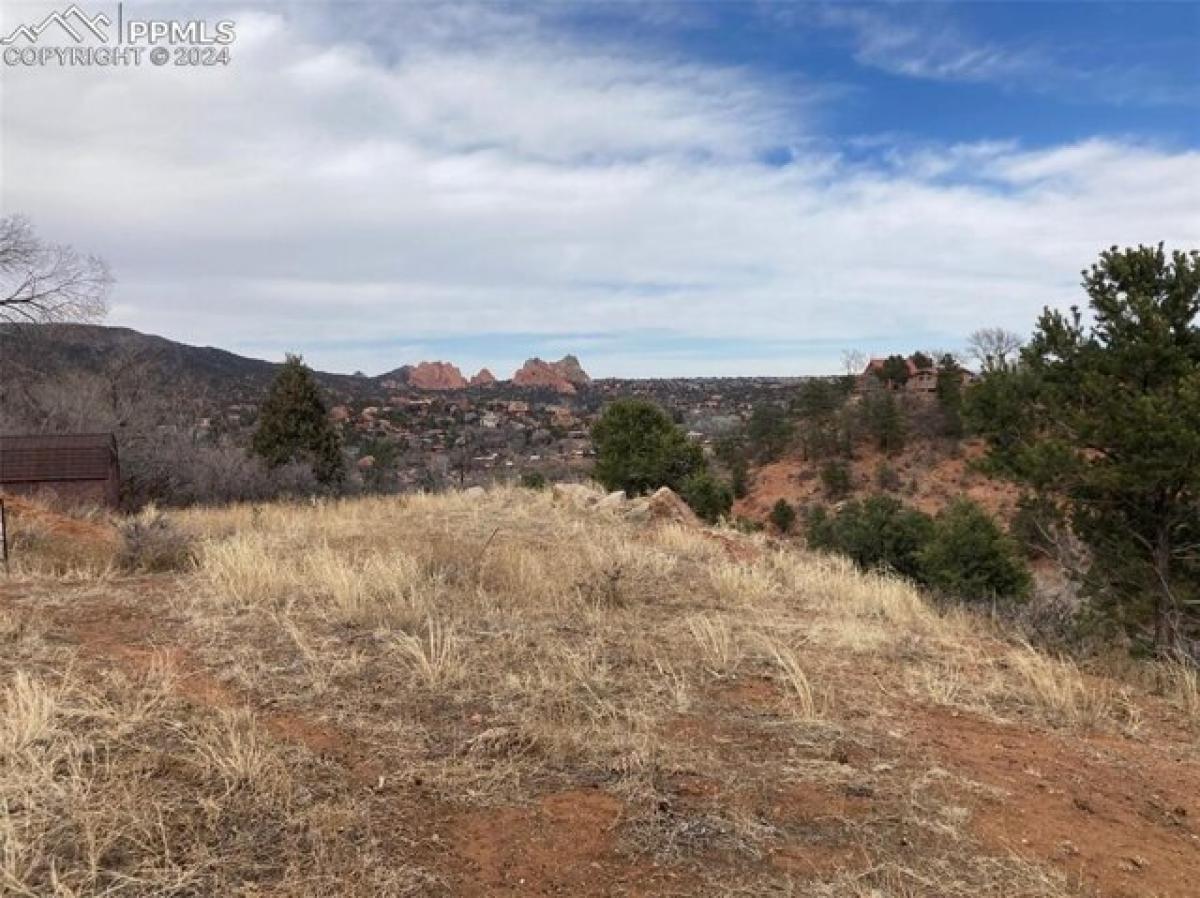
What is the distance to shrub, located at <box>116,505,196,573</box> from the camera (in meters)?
8.14

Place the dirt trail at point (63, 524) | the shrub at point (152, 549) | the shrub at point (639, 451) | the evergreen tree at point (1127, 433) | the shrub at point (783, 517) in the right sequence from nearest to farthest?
the shrub at point (152, 549) < the dirt trail at point (63, 524) < the evergreen tree at point (1127, 433) < the shrub at point (639, 451) < the shrub at point (783, 517)

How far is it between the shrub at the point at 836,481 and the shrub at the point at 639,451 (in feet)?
57.8

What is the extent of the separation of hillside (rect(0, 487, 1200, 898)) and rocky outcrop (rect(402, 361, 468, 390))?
220 ft

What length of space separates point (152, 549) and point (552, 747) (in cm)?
627

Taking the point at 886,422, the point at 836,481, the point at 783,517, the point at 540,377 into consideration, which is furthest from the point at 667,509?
the point at 540,377

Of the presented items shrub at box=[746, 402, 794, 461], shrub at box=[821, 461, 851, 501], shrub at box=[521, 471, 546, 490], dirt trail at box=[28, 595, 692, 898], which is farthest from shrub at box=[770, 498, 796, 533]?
dirt trail at box=[28, 595, 692, 898]

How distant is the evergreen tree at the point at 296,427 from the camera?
2056 cm

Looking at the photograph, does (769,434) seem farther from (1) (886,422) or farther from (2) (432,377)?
(2) (432,377)

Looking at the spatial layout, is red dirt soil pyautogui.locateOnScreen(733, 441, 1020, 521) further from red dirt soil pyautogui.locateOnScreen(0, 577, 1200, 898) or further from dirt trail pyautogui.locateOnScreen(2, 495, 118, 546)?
red dirt soil pyautogui.locateOnScreen(0, 577, 1200, 898)

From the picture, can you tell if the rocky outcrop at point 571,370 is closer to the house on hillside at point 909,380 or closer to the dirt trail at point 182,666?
the house on hillside at point 909,380

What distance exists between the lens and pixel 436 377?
7656 centimetres

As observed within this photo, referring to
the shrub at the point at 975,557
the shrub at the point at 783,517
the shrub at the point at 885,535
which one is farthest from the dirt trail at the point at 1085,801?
the shrub at the point at 783,517

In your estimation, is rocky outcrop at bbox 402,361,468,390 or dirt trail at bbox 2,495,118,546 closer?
dirt trail at bbox 2,495,118,546

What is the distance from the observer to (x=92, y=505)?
43.2ft
